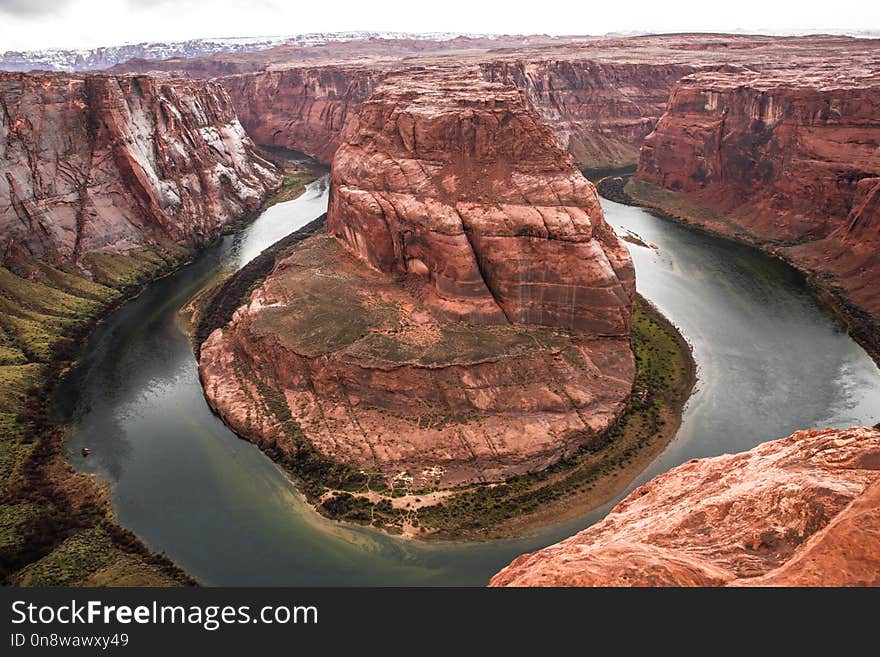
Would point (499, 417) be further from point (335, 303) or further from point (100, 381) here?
point (100, 381)

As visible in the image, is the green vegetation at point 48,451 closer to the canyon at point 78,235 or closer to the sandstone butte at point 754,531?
the canyon at point 78,235

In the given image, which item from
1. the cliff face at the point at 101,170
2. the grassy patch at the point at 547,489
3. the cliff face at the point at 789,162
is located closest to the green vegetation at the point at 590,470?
the grassy patch at the point at 547,489

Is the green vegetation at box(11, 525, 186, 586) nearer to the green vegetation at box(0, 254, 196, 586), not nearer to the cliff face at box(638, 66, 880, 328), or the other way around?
the green vegetation at box(0, 254, 196, 586)

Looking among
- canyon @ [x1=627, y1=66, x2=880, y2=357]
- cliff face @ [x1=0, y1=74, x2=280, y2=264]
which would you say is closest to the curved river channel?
canyon @ [x1=627, y1=66, x2=880, y2=357]

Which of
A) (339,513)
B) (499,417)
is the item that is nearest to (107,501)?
(339,513)

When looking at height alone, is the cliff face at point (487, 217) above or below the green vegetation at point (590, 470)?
above

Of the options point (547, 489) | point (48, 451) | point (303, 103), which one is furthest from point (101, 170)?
point (303, 103)
